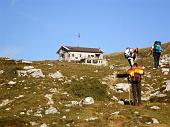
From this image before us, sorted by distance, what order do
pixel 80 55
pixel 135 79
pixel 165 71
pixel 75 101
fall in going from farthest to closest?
pixel 80 55 < pixel 165 71 < pixel 75 101 < pixel 135 79

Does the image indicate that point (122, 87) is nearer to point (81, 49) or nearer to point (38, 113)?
point (38, 113)

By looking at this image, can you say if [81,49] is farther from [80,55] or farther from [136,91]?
[136,91]

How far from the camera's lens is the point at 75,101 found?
29.7 m

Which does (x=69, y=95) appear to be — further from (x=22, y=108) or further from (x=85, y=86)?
(x=22, y=108)

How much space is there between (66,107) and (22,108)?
304 centimetres

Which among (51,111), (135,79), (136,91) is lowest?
(51,111)

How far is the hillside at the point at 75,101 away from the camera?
24000 mm

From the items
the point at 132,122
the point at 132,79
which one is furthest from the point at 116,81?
the point at 132,122

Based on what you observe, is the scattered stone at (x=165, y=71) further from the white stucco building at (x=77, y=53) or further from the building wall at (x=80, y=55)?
the building wall at (x=80, y=55)

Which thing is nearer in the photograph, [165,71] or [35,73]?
[35,73]

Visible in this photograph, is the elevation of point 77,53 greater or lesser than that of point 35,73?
Answer: greater

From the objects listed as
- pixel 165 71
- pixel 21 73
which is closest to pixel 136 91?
pixel 165 71

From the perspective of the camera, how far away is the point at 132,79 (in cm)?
2780

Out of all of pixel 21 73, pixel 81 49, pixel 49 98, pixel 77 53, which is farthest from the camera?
pixel 81 49
